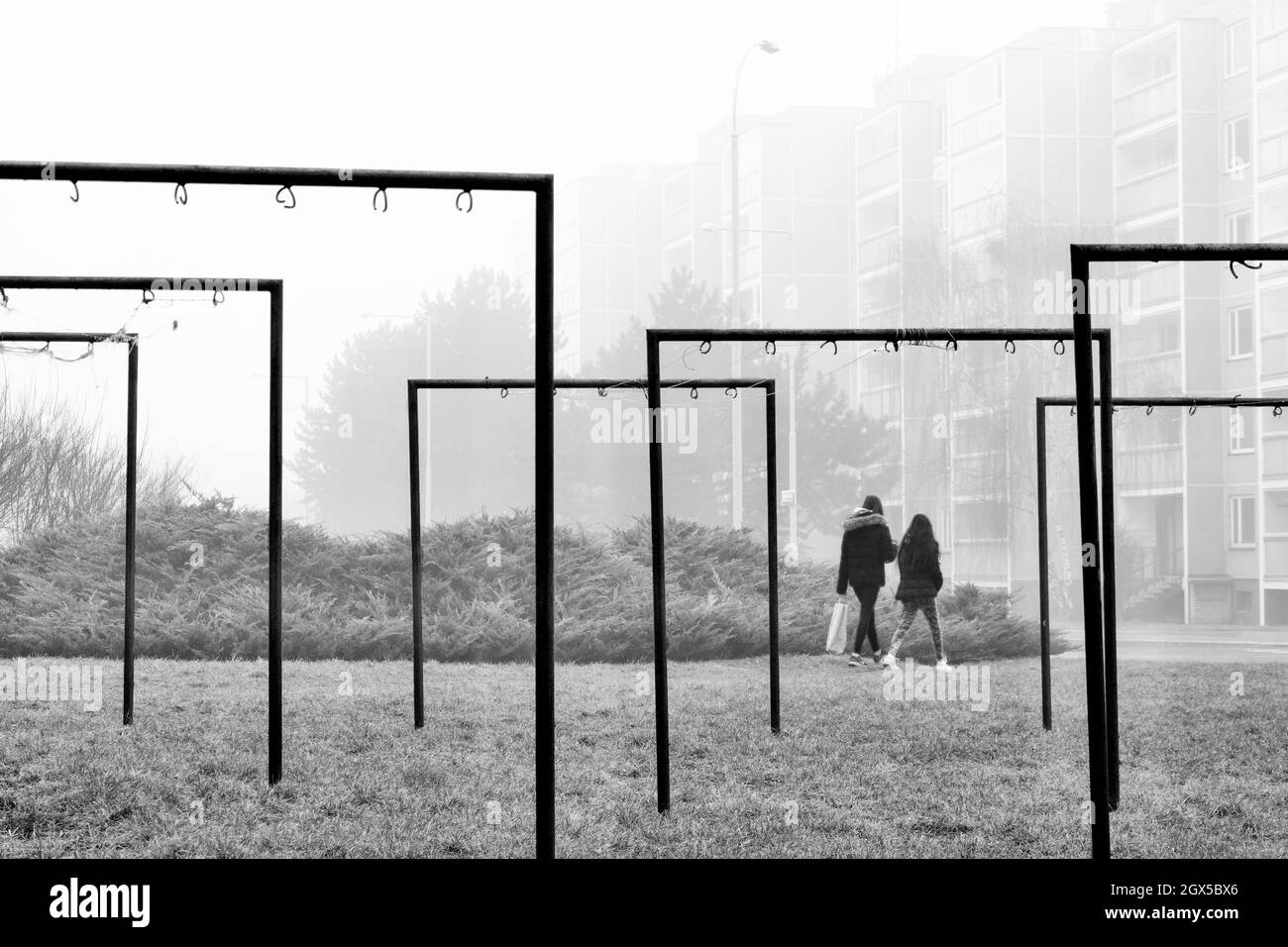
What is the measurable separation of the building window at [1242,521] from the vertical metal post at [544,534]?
95.2 feet

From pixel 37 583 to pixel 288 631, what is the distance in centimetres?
331

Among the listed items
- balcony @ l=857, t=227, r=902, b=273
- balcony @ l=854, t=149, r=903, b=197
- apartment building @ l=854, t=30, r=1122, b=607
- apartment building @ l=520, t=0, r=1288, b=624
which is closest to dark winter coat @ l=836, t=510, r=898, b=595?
apartment building @ l=520, t=0, r=1288, b=624

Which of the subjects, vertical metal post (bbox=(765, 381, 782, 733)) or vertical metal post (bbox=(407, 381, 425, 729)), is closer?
vertical metal post (bbox=(765, 381, 782, 733))

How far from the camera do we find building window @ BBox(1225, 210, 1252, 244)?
101 ft

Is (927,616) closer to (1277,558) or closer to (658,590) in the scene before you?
(658,590)

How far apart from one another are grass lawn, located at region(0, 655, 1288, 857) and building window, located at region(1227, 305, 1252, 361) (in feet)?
65.7

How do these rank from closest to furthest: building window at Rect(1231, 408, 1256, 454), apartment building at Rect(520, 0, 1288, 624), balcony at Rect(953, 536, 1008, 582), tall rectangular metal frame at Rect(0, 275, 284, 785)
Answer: tall rectangular metal frame at Rect(0, 275, 284, 785) < apartment building at Rect(520, 0, 1288, 624) < building window at Rect(1231, 408, 1256, 454) < balcony at Rect(953, 536, 1008, 582)

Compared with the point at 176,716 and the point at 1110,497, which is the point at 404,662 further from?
the point at 1110,497

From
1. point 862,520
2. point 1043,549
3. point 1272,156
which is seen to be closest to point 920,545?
point 862,520

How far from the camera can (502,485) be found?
3750 centimetres

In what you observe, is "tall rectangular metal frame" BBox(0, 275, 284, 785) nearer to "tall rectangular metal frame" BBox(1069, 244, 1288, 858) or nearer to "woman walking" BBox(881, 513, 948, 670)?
"tall rectangular metal frame" BBox(1069, 244, 1288, 858)

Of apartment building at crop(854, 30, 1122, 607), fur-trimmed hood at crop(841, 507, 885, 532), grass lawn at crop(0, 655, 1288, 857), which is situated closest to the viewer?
grass lawn at crop(0, 655, 1288, 857)

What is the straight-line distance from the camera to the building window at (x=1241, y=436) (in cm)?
2953
